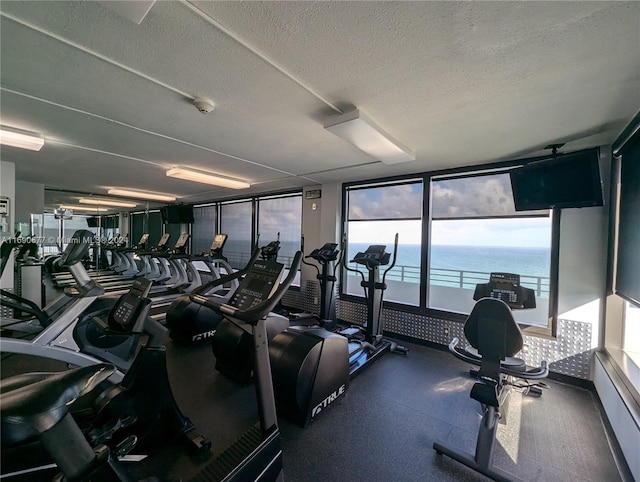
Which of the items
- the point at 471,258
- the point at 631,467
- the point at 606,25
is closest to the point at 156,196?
the point at 606,25

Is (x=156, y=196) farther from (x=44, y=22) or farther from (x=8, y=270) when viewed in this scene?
(x=44, y=22)

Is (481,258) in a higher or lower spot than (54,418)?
lower

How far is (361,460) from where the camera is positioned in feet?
6.11

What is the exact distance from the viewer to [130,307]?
2107mm

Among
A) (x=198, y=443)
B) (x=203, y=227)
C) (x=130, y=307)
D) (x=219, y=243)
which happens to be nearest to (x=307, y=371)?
(x=198, y=443)

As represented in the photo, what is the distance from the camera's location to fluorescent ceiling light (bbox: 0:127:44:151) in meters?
2.61

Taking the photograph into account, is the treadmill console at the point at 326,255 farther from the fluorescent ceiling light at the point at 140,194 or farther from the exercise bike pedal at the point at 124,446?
the fluorescent ceiling light at the point at 140,194

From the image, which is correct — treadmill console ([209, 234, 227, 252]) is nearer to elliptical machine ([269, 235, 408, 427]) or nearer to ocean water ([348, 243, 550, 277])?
ocean water ([348, 243, 550, 277])

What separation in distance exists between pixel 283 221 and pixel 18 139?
4301 mm

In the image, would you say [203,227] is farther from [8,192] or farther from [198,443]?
[198,443]

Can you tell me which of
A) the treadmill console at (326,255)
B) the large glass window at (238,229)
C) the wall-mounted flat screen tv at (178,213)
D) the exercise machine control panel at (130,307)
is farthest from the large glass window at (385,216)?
the wall-mounted flat screen tv at (178,213)

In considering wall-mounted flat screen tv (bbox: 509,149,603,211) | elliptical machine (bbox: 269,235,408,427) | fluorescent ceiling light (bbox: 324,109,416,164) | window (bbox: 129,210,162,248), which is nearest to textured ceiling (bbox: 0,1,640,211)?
fluorescent ceiling light (bbox: 324,109,416,164)

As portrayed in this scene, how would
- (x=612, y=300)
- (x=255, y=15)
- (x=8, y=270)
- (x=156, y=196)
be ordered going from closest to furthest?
(x=255, y=15), (x=612, y=300), (x=8, y=270), (x=156, y=196)

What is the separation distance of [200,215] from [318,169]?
225 inches
